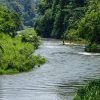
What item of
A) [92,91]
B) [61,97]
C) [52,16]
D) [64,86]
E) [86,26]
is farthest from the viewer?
[52,16]

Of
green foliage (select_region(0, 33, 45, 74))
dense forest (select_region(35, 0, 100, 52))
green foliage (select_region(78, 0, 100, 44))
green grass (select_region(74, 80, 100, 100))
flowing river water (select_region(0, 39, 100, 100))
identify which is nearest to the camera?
green grass (select_region(74, 80, 100, 100))

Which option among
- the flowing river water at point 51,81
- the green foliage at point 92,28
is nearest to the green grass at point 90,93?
the flowing river water at point 51,81

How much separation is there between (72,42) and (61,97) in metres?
84.2

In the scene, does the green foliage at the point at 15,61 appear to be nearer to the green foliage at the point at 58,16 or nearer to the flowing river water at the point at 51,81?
the flowing river water at the point at 51,81

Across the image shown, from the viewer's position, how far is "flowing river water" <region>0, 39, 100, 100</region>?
42.5 m

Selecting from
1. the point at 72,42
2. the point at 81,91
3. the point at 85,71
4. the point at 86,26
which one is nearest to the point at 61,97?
the point at 81,91

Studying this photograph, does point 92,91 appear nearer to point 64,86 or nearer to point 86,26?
point 64,86

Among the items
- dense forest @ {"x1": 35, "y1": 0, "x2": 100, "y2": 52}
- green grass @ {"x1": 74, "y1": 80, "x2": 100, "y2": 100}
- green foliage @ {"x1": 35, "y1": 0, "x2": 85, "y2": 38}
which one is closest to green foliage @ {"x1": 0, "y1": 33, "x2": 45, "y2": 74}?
green grass @ {"x1": 74, "y1": 80, "x2": 100, "y2": 100}

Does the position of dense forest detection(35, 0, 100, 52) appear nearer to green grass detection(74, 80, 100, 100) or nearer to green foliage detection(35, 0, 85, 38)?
green foliage detection(35, 0, 85, 38)

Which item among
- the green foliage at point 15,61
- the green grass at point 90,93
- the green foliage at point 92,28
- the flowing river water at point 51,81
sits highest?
the green foliage at point 92,28

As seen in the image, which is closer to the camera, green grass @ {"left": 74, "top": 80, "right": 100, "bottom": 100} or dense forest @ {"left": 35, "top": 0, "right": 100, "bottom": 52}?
green grass @ {"left": 74, "top": 80, "right": 100, "bottom": 100}

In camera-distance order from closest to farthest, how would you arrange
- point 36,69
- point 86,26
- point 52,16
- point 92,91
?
point 92,91, point 36,69, point 86,26, point 52,16

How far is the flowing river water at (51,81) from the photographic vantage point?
42519mm

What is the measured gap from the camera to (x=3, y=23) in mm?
96125
